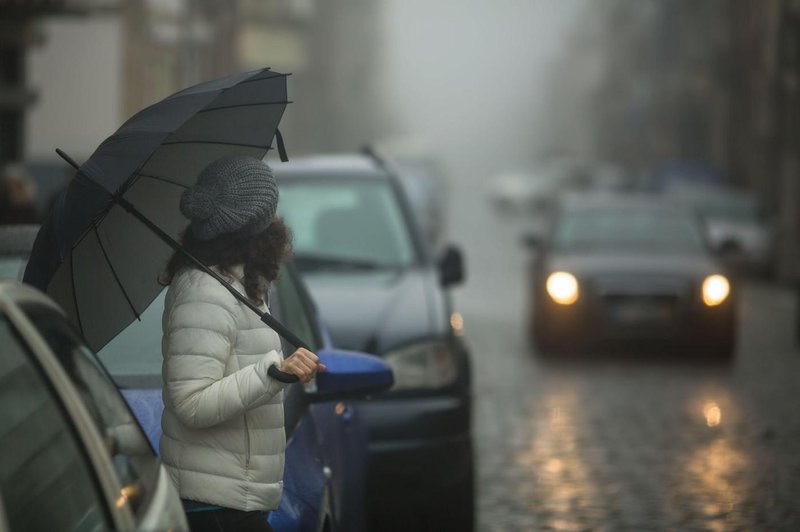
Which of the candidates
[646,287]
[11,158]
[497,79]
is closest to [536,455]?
[646,287]

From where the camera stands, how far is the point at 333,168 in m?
11.1

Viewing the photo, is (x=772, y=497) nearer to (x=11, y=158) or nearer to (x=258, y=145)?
(x=258, y=145)

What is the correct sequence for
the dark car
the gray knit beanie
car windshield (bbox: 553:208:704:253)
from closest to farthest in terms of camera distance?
1. the gray knit beanie
2. the dark car
3. car windshield (bbox: 553:208:704:253)

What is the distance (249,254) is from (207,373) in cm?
33

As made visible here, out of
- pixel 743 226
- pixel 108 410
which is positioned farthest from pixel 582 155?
pixel 108 410

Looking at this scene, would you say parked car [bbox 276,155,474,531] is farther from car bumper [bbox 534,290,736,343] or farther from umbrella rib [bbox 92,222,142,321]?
car bumper [bbox 534,290,736,343]

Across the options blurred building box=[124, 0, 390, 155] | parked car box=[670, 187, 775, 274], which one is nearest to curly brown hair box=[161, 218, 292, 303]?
blurred building box=[124, 0, 390, 155]

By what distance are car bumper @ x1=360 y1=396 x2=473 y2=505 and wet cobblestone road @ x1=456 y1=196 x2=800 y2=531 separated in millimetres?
346

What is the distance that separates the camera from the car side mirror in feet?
33.6

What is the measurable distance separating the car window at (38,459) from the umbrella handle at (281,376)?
88 centimetres

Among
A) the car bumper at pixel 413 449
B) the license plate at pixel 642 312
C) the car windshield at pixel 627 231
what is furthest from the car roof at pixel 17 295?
the car windshield at pixel 627 231

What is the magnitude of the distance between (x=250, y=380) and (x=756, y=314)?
1965 cm

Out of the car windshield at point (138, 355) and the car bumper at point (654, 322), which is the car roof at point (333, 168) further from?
the car bumper at point (654, 322)

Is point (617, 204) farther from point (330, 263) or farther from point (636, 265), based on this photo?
point (330, 263)
